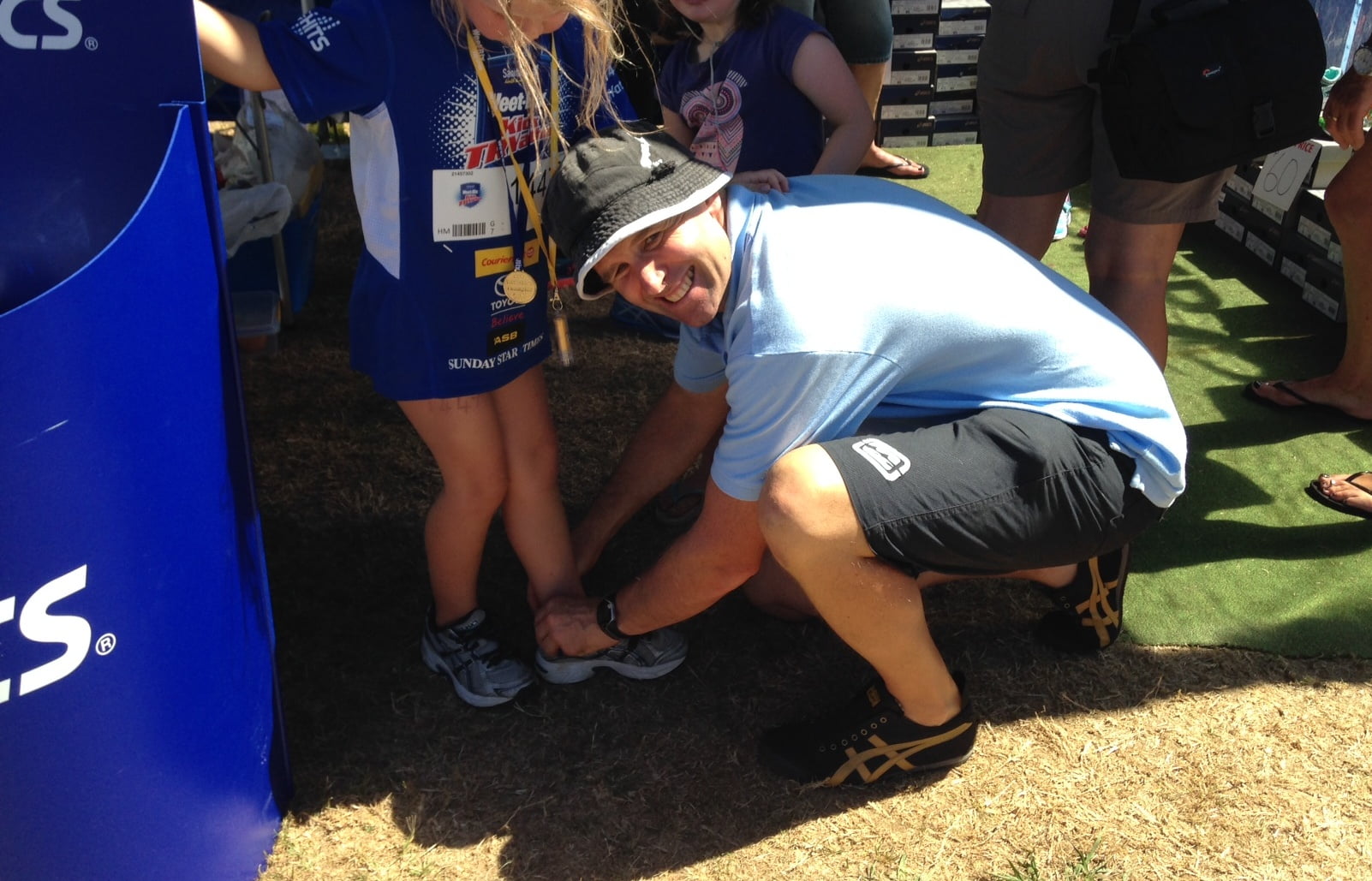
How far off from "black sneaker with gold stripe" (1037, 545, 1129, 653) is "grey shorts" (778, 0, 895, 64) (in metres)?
2.38

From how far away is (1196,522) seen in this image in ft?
9.11

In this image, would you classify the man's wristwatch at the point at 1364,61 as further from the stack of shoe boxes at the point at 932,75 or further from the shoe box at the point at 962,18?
the shoe box at the point at 962,18

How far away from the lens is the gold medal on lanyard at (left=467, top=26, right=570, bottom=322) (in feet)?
6.07

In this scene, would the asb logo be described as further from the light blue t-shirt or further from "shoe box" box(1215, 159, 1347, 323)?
"shoe box" box(1215, 159, 1347, 323)

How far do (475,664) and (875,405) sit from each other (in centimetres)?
95

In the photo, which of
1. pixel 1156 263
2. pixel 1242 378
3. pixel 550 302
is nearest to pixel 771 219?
pixel 550 302

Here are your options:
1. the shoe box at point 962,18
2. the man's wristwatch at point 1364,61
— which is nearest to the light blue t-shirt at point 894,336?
the man's wristwatch at point 1364,61

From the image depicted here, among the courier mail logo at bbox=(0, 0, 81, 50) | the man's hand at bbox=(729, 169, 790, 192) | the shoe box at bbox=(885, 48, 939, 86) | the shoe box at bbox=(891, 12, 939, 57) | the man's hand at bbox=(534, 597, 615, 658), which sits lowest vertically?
the man's hand at bbox=(534, 597, 615, 658)

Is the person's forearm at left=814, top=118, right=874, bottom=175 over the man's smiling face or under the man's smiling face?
under

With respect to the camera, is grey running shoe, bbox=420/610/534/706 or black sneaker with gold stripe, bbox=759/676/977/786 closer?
black sneaker with gold stripe, bbox=759/676/977/786

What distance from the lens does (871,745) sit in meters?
2.07

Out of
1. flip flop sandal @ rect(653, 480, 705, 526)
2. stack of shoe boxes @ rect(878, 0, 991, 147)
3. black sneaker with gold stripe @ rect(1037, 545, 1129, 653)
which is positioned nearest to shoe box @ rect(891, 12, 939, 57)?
stack of shoe boxes @ rect(878, 0, 991, 147)

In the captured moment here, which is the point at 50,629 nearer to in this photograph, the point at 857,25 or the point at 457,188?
the point at 457,188

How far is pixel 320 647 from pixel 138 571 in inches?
36.3
